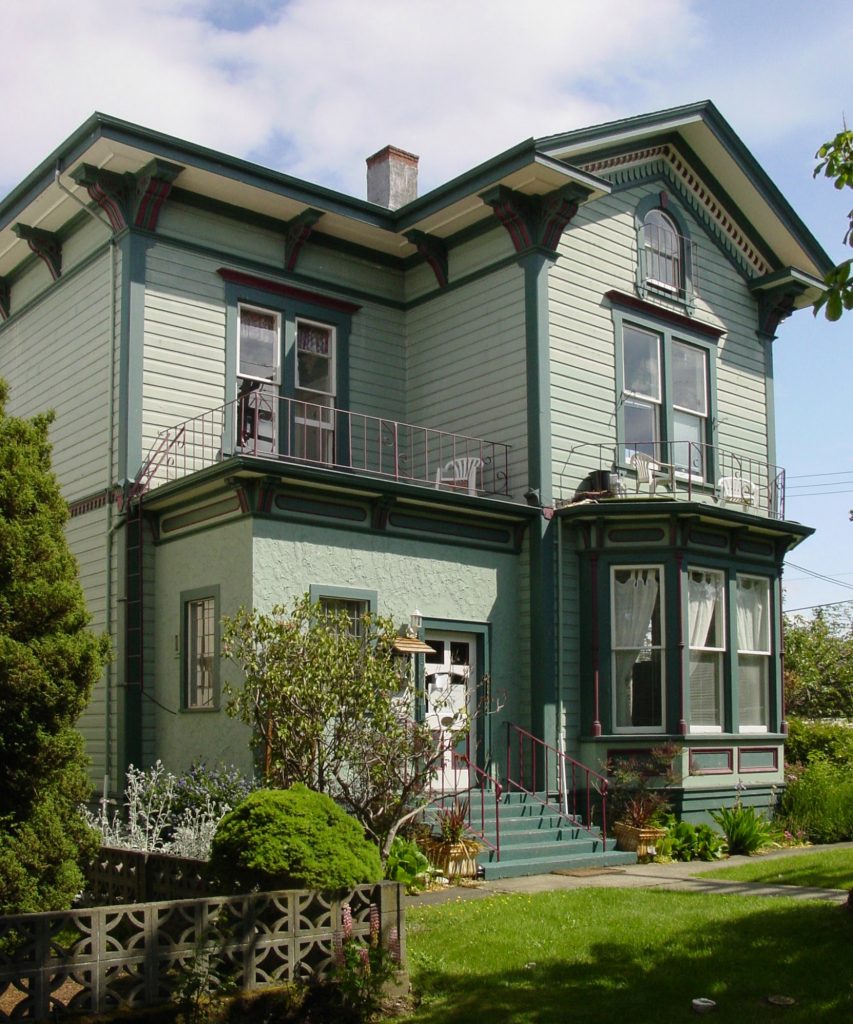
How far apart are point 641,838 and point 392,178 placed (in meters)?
11.3

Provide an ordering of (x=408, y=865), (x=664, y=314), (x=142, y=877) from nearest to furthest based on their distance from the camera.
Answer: (x=142, y=877)
(x=408, y=865)
(x=664, y=314)

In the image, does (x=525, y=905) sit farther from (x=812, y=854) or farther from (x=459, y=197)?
(x=459, y=197)

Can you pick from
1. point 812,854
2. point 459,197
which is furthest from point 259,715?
point 459,197

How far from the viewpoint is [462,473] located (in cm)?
1733

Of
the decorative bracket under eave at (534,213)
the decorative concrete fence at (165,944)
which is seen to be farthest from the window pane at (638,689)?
the decorative concrete fence at (165,944)

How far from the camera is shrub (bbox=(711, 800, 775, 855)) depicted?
15664 mm

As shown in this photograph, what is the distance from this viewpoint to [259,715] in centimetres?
1154

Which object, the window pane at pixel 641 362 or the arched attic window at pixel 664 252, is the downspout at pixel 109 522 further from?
the arched attic window at pixel 664 252

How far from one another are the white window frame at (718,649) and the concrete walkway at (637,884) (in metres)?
2.38

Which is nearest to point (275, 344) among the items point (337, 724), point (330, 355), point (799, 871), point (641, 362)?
point (330, 355)

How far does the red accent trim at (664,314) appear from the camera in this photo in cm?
1845

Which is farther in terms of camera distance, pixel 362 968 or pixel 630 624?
pixel 630 624

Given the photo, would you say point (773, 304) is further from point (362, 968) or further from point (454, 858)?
point (362, 968)

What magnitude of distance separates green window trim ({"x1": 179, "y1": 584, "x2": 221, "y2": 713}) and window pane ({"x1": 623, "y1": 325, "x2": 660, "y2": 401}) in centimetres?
745
